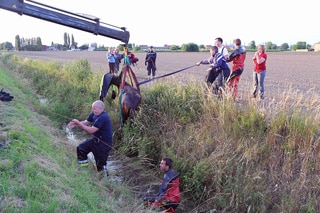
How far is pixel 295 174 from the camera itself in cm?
568

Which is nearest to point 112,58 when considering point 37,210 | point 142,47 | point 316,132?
point 316,132

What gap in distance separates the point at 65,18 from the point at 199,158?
3844 mm

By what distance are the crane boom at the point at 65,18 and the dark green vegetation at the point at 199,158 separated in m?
2.13

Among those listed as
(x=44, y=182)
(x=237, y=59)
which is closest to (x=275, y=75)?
(x=237, y=59)

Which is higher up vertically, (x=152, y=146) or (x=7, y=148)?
(x=7, y=148)

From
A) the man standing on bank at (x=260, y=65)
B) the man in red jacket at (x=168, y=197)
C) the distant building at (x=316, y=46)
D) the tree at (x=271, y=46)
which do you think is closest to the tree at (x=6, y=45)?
the tree at (x=271, y=46)

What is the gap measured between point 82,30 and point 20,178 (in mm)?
3536

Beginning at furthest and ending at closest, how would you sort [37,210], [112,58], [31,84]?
[31,84] → [112,58] → [37,210]

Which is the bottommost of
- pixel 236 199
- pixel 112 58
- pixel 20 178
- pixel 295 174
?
pixel 236 199

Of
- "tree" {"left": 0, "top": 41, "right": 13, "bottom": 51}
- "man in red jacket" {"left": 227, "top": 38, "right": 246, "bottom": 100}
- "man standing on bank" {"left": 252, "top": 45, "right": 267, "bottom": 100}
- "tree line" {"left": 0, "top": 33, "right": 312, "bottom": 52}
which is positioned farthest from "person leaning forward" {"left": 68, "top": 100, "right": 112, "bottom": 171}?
"tree" {"left": 0, "top": 41, "right": 13, "bottom": 51}

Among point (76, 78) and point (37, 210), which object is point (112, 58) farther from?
point (37, 210)

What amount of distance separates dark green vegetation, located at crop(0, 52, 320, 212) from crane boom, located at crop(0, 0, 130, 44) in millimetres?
2130

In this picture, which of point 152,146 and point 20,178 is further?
point 152,146

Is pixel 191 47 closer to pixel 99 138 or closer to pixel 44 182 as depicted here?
pixel 99 138
